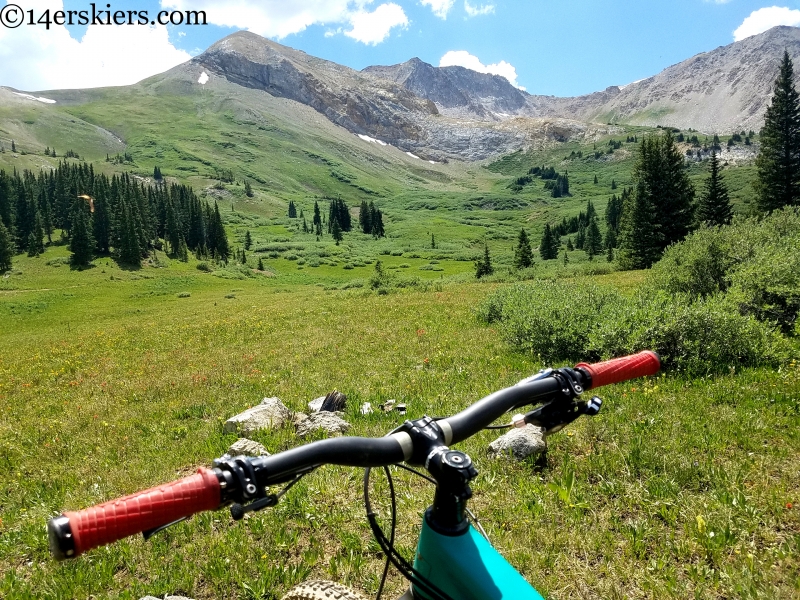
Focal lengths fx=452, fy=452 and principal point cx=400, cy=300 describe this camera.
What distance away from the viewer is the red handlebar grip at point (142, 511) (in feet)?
4.76

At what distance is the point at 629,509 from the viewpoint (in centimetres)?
542

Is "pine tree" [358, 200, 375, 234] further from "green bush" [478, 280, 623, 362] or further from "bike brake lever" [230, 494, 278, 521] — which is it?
"bike brake lever" [230, 494, 278, 521]

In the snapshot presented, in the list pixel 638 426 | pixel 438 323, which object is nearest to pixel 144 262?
pixel 438 323

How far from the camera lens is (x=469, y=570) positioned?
1982 millimetres

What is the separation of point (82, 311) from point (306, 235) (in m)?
110

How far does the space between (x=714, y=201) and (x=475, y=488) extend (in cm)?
6163

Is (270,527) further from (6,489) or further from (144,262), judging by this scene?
(144,262)

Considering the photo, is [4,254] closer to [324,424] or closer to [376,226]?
[324,424]

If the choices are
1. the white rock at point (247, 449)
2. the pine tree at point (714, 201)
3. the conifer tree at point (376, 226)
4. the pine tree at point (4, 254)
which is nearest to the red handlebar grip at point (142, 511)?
the white rock at point (247, 449)

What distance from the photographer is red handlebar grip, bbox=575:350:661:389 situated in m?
2.68

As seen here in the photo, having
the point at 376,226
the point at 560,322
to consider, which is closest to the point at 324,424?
the point at 560,322

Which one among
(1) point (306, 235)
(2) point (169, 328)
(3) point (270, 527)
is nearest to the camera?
(3) point (270, 527)

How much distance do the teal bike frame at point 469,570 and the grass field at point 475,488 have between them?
2370mm

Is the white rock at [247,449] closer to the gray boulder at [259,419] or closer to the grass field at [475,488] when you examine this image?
the grass field at [475,488]
